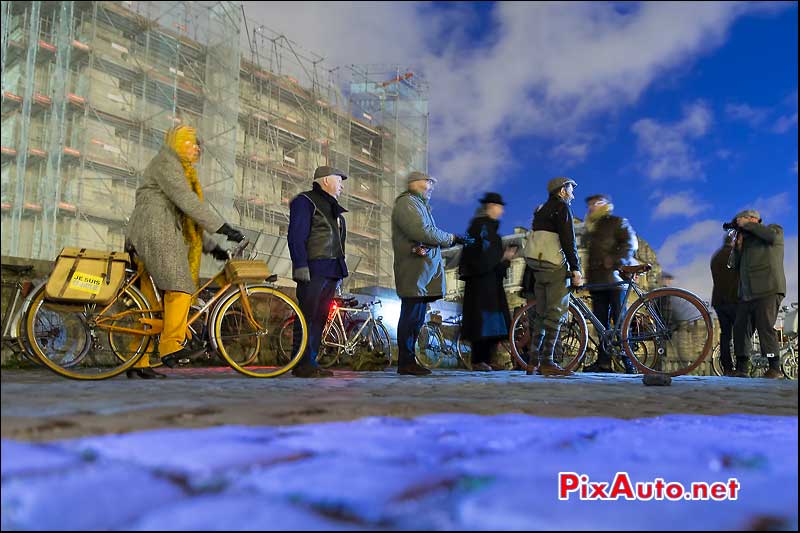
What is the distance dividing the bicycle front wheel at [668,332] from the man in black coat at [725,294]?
164 cm

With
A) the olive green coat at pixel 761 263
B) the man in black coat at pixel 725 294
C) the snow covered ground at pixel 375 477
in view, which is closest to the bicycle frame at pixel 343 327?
the man in black coat at pixel 725 294

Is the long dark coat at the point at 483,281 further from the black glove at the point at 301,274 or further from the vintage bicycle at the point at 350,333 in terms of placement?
the black glove at the point at 301,274

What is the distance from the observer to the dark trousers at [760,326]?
6090 millimetres

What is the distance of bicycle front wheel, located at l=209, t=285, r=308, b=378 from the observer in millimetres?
4352

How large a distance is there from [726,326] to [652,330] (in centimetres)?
200

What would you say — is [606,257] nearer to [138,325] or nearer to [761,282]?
[761,282]

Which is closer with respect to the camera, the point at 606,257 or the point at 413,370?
the point at 413,370

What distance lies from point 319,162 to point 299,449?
98.7 feet

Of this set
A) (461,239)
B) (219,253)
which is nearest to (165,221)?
(219,253)

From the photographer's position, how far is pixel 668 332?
5.63 metres

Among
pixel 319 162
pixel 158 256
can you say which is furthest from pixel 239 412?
pixel 319 162

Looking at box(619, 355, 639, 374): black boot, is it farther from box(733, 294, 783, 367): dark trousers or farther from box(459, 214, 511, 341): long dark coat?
box(733, 294, 783, 367): dark trousers

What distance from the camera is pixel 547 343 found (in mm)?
5391

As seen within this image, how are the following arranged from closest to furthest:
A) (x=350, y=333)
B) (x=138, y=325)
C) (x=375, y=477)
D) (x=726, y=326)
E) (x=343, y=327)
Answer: (x=375, y=477) → (x=138, y=325) → (x=726, y=326) → (x=343, y=327) → (x=350, y=333)
